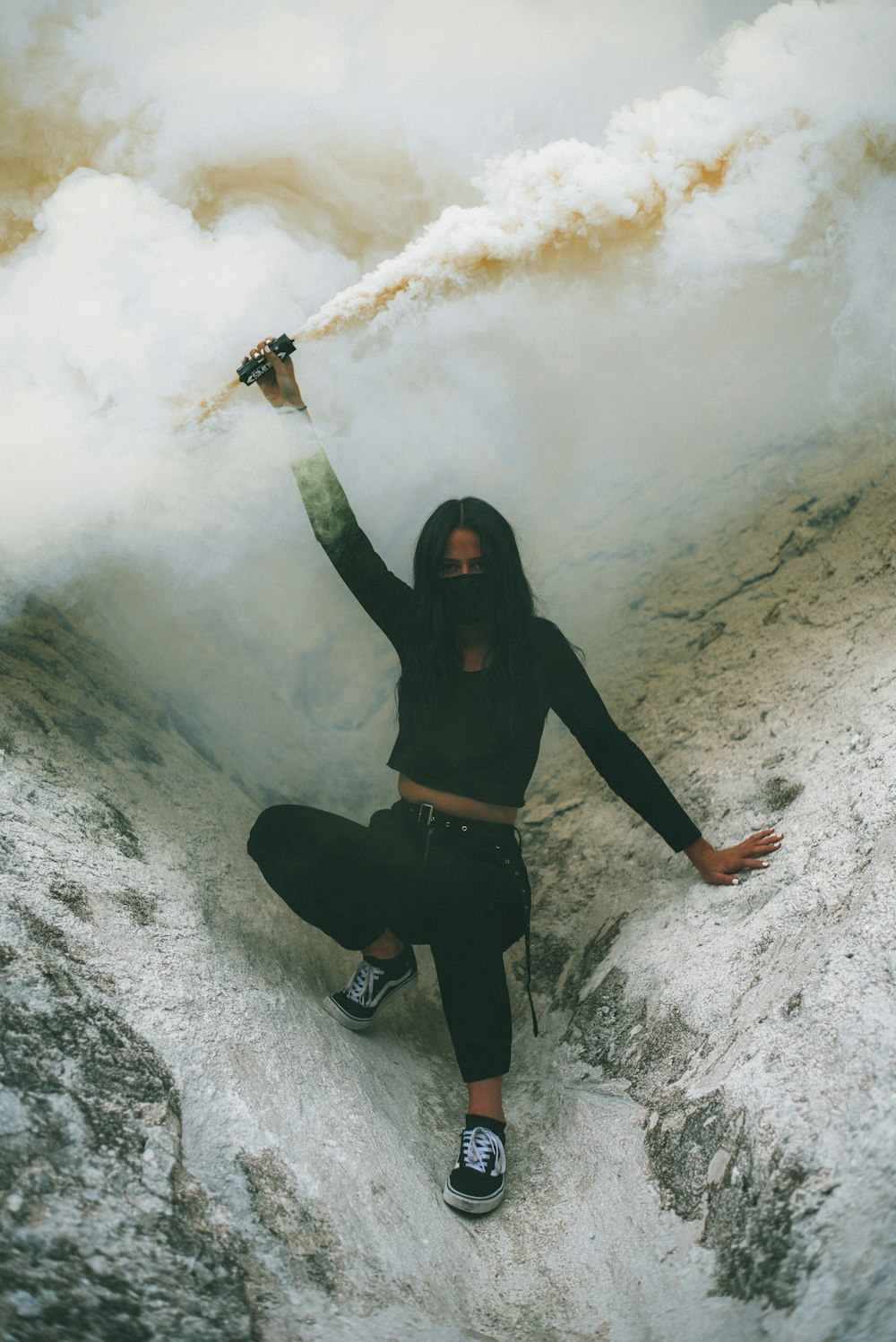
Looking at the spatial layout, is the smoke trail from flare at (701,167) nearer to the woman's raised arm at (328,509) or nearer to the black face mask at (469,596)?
the woman's raised arm at (328,509)

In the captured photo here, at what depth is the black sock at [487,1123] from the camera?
1376 mm

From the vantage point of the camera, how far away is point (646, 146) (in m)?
1.71

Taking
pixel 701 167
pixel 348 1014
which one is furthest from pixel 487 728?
pixel 701 167

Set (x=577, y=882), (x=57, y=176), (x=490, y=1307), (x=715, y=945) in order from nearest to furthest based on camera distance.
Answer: (x=490, y=1307) → (x=715, y=945) → (x=57, y=176) → (x=577, y=882)

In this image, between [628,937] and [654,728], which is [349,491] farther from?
[628,937]

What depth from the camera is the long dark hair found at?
168 cm

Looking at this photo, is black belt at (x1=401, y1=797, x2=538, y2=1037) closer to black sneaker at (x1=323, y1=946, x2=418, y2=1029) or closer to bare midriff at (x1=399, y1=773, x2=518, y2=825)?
bare midriff at (x1=399, y1=773, x2=518, y2=825)

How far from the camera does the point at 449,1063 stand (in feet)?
5.57

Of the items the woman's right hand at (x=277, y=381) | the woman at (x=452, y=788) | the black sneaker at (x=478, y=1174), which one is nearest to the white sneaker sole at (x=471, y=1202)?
the black sneaker at (x=478, y=1174)

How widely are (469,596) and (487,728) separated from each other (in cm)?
27

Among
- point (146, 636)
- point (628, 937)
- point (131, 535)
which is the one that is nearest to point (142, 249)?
point (131, 535)

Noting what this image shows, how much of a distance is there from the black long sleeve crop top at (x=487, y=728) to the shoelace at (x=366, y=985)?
1.19 feet

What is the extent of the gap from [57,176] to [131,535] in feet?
2.59

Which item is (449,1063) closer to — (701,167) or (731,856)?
(731,856)
